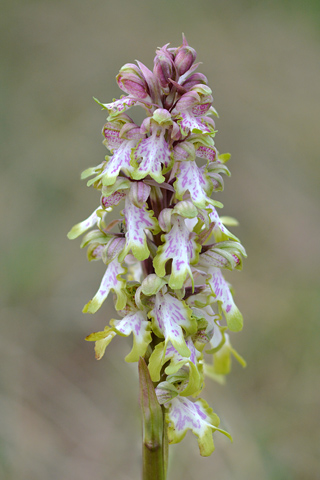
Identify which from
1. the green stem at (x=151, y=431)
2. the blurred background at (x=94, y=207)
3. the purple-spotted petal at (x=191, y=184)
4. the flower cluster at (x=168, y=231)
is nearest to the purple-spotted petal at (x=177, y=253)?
the flower cluster at (x=168, y=231)

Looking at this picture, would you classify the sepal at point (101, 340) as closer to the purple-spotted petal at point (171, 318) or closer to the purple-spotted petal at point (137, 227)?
the purple-spotted petal at point (171, 318)

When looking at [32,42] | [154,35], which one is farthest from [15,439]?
[154,35]

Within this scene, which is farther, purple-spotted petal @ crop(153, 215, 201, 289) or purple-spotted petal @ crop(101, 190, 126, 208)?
purple-spotted petal @ crop(101, 190, 126, 208)

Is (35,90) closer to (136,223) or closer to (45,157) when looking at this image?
(45,157)

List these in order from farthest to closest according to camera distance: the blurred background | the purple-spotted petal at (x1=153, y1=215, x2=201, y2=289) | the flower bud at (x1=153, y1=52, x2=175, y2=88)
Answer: the blurred background
the flower bud at (x1=153, y1=52, x2=175, y2=88)
the purple-spotted petal at (x1=153, y1=215, x2=201, y2=289)

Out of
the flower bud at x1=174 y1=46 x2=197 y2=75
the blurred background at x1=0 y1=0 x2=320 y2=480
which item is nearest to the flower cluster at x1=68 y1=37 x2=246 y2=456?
the flower bud at x1=174 y1=46 x2=197 y2=75

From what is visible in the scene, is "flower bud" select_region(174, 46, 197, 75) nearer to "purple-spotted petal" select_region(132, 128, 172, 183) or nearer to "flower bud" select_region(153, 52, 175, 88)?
"flower bud" select_region(153, 52, 175, 88)

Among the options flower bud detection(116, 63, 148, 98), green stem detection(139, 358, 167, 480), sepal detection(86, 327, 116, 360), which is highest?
flower bud detection(116, 63, 148, 98)
